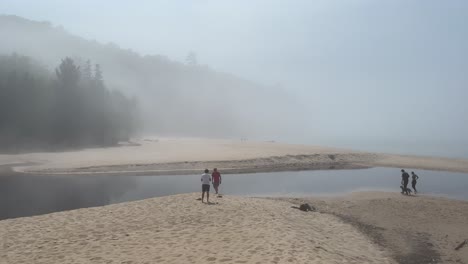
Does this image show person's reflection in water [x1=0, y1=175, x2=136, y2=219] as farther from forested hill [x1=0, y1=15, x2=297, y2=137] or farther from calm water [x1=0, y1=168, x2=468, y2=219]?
forested hill [x1=0, y1=15, x2=297, y2=137]

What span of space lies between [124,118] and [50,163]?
3990cm

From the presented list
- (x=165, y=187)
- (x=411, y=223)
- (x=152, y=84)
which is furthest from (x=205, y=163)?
(x=152, y=84)

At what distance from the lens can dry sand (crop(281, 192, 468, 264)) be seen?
1359 cm

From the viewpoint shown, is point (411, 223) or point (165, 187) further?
point (165, 187)

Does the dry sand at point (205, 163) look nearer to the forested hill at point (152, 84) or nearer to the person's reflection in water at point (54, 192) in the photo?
the person's reflection in water at point (54, 192)

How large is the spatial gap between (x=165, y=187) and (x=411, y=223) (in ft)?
63.8

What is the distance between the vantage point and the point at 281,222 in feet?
47.9

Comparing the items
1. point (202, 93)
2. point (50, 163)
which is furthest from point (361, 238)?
point (202, 93)

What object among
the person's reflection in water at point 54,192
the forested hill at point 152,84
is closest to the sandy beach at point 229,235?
the person's reflection in water at point 54,192

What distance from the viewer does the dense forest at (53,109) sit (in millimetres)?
62650

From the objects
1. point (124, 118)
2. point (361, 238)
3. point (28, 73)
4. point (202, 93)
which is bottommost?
point (361, 238)

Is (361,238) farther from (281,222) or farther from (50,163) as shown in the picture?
(50,163)

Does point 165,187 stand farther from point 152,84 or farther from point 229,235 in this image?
point 152,84

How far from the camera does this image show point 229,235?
12945mm
